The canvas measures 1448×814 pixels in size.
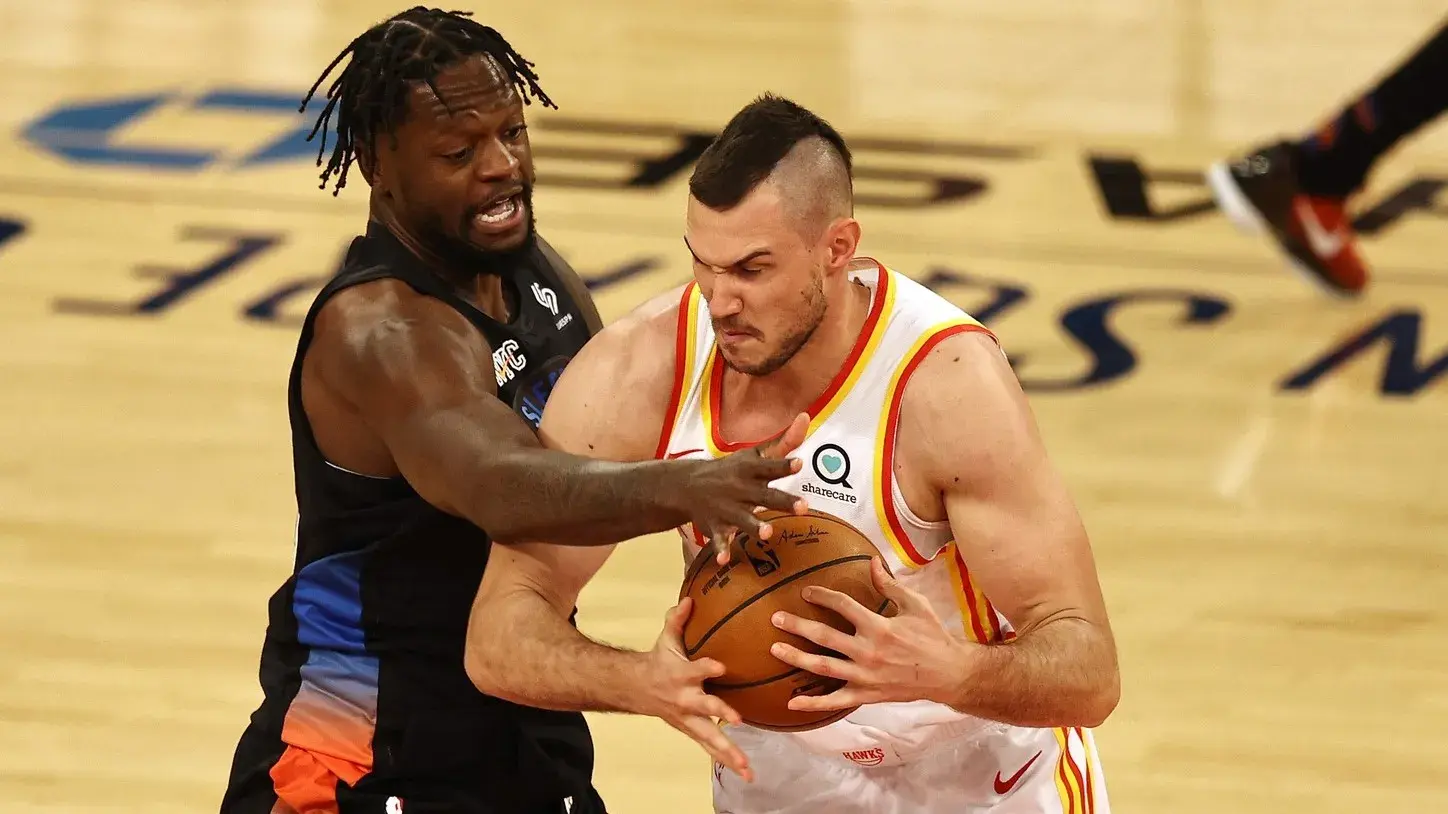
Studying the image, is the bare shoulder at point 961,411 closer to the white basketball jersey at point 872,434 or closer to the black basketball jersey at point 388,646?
the white basketball jersey at point 872,434

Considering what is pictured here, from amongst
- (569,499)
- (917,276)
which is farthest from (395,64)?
(917,276)

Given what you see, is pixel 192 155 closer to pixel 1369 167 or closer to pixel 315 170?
pixel 315 170

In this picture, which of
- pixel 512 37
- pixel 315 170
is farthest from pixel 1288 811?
pixel 512 37

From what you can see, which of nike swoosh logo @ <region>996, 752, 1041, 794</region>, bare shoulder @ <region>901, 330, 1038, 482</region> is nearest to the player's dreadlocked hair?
bare shoulder @ <region>901, 330, 1038, 482</region>

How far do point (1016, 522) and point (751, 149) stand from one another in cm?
77

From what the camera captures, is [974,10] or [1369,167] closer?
[1369,167]

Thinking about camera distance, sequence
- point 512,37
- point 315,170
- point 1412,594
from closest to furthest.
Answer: point 1412,594, point 315,170, point 512,37

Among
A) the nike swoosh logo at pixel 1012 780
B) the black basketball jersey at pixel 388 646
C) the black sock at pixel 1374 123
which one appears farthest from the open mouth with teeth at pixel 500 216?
the black sock at pixel 1374 123

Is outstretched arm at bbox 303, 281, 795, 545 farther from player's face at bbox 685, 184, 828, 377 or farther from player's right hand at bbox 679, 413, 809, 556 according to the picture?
player's face at bbox 685, 184, 828, 377

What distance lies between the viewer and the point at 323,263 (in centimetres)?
817

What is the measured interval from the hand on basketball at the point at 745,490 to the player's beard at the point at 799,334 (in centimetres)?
42

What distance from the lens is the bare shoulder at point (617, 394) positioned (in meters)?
3.79

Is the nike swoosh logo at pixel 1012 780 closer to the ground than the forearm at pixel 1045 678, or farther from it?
closer to the ground

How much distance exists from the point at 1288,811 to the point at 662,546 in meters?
2.07
